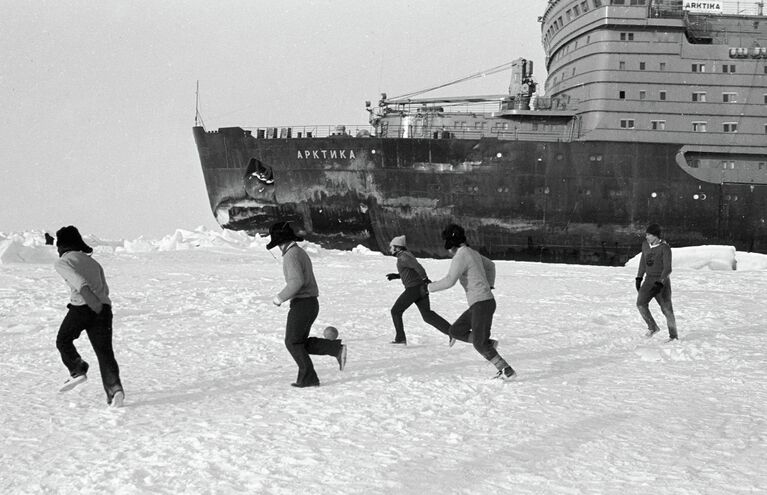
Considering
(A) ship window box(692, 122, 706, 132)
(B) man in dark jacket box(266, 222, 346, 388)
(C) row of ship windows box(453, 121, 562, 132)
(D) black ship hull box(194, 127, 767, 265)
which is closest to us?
(B) man in dark jacket box(266, 222, 346, 388)

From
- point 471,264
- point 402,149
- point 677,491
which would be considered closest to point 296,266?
point 471,264

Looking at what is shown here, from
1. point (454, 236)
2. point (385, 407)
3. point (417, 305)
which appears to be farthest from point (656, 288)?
point (385, 407)

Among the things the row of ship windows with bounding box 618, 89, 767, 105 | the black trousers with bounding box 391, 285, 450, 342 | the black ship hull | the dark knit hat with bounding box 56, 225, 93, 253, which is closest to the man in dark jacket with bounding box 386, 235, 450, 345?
the black trousers with bounding box 391, 285, 450, 342

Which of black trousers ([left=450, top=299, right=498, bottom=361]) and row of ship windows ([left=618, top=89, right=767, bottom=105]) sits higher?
row of ship windows ([left=618, top=89, right=767, bottom=105])

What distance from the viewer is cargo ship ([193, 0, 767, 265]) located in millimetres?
27500

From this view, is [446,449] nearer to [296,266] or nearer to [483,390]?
[483,390]

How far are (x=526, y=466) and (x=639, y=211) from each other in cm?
2438

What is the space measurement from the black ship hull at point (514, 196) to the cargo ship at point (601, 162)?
39 mm

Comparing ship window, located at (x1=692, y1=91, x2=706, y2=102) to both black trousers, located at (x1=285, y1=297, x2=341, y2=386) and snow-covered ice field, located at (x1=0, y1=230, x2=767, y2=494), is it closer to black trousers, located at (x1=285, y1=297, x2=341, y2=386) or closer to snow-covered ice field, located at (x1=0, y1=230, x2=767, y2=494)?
snow-covered ice field, located at (x1=0, y1=230, x2=767, y2=494)

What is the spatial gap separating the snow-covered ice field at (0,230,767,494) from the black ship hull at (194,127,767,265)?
14.4m

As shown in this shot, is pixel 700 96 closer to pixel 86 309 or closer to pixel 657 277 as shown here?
pixel 657 277

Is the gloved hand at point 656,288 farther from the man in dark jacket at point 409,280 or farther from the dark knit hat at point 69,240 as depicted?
the dark knit hat at point 69,240

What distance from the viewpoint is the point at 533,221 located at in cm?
2780

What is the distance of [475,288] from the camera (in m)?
7.19
